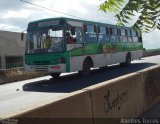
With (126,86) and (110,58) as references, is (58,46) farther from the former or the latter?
(126,86)

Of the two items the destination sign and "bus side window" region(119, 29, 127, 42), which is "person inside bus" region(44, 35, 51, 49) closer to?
the destination sign

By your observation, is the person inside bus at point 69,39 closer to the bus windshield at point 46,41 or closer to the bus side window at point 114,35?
the bus windshield at point 46,41

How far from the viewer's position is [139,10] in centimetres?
486

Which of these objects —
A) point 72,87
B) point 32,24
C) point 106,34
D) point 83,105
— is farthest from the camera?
point 106,34

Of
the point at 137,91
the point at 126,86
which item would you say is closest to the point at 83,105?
the point at 126,86

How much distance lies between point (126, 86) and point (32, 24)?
12517mm

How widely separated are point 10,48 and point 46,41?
19817 millimetres

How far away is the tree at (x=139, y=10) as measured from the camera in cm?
459

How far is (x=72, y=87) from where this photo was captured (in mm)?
16375

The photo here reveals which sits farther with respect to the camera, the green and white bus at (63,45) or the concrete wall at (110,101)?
the green and white bus at (63,45)

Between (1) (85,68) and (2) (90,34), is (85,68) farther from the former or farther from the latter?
(2) (90,34)

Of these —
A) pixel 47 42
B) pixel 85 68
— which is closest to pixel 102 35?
pixel 85 68


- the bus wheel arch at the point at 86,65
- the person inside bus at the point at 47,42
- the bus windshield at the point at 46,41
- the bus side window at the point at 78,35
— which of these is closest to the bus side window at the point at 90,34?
the bus side window at the point at 78,35

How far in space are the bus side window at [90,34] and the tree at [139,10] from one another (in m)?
15.5
